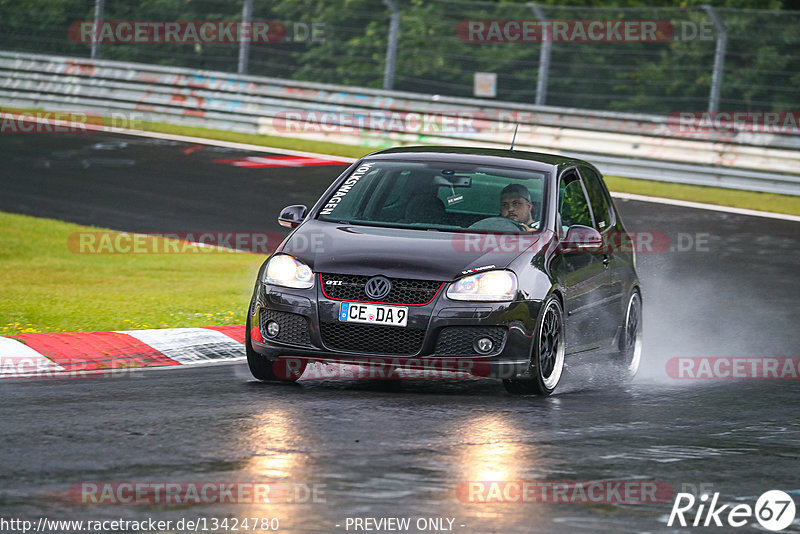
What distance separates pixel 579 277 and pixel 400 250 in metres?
1.44

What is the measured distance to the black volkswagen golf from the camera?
27.3 ft

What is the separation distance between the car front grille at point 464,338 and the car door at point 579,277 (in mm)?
824

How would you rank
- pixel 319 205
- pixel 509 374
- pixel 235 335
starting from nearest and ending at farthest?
1. pixel 509 374
2. pixel 319 205
3. pixel 235 335

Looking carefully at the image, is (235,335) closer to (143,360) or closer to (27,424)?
(143,360)

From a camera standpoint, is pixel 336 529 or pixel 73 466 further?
pixel 73 466

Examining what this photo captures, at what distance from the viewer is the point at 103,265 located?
15.1 meters

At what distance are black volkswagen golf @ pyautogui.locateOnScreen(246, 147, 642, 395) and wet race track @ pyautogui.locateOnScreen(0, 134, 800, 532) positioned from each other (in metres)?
0.29

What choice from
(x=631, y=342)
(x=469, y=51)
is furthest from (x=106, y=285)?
(x=469, y=51)

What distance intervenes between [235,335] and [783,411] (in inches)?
168

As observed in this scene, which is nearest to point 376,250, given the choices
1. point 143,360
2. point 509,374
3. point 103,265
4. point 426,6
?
point 509,374
